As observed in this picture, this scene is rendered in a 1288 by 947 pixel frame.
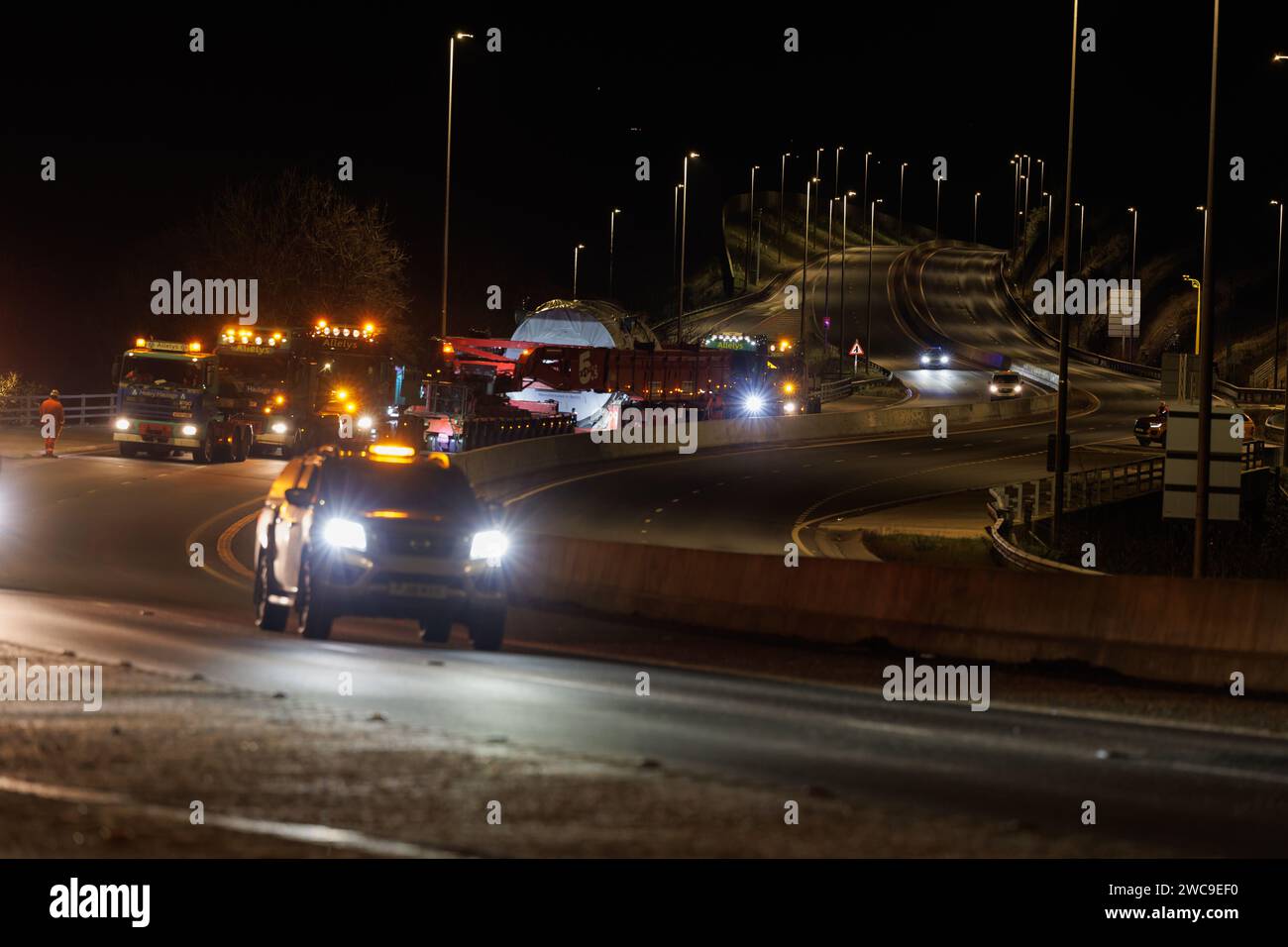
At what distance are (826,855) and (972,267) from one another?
507 feet

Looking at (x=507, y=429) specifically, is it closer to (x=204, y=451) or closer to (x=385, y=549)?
(x=204, y=451)

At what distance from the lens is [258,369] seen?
4597 centimetres

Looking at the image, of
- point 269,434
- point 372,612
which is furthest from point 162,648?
point 269,434

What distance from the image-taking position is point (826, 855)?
8672 mm

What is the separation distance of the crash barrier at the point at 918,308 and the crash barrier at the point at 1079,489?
55.5 meters

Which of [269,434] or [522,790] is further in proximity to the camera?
[269,434]

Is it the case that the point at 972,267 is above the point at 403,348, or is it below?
above

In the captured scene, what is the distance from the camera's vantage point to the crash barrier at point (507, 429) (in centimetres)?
4988

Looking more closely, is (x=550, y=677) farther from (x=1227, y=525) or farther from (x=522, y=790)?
(x=1227, y=525)
